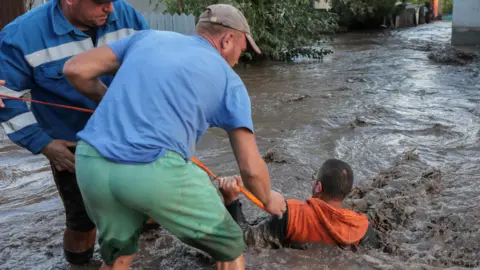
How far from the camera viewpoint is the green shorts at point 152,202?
7.68ft

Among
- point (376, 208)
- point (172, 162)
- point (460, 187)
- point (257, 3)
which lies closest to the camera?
point (172, 162)

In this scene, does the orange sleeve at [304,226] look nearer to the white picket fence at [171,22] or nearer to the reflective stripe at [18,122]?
the reflective stripe at [18,122]

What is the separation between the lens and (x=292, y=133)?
7445 millimetres

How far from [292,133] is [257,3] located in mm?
7236

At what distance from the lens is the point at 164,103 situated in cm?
238

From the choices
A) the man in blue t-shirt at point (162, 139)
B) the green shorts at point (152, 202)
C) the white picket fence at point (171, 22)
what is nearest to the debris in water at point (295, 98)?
the white picket fence at point (171, 22)

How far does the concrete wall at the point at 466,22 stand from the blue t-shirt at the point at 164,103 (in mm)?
16427

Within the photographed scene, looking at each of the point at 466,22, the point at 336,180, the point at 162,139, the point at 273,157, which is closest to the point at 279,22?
the point at 466,22

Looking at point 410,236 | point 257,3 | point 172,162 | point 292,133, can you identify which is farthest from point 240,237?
point 257,3

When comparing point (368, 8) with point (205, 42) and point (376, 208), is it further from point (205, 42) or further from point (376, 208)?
point (205, 42)

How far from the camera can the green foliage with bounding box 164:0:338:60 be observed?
1354cm

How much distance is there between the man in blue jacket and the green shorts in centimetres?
89

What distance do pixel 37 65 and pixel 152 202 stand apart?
53.8 inches

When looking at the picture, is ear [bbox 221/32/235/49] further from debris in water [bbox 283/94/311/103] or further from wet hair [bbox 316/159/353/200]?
debris in water [bbox 283/94/311/103]
